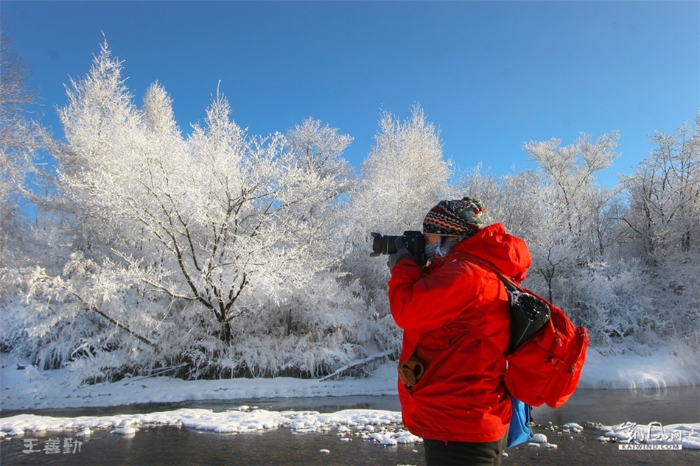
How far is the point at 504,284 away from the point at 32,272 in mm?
12944

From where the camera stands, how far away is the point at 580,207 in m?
23.6

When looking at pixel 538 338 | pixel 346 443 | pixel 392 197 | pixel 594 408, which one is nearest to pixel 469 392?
pixel 538 338

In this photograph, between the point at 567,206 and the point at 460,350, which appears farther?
the point at 567,206

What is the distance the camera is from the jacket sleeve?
Result: 5.54 ft

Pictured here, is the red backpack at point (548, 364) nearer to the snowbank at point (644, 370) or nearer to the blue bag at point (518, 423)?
the blue bag at point (518, 423)

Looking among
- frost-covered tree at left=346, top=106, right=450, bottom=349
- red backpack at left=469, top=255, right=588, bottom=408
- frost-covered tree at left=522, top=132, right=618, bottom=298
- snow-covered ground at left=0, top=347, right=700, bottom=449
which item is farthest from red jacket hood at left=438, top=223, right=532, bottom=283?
frost-covered tree at left=522, top=132, right=618, bottom=298

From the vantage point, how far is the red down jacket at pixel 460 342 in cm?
171

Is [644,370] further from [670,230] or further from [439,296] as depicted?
[439,296]

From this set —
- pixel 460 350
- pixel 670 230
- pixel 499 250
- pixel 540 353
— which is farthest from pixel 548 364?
pixel 670 230

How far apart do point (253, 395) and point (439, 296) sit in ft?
34.5

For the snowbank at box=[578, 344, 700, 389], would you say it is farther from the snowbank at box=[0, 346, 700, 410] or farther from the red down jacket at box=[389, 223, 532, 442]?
the red down jacket at box=[389, 223, 532, 442]

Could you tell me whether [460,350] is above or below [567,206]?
below

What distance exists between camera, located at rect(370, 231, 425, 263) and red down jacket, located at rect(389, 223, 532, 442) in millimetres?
278

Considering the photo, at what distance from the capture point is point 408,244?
215 centimetres
